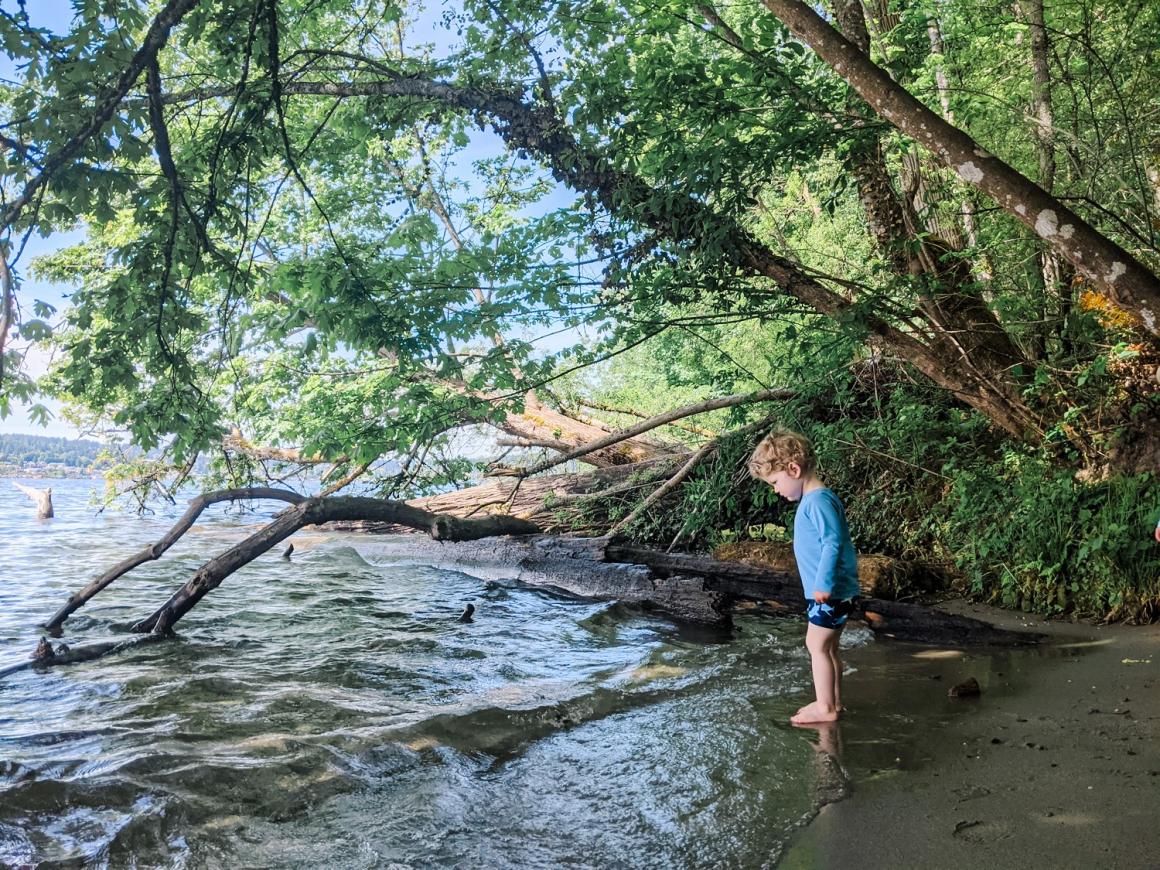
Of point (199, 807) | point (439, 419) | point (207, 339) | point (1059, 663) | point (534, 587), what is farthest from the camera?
point (207, 339)

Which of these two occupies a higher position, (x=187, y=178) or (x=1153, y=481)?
(x=187, y=178)

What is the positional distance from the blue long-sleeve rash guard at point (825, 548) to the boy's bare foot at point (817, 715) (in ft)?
1.99

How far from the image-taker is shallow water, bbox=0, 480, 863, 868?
122 inches

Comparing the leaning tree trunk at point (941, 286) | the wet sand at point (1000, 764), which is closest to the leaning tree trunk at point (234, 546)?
the wet sand at point (1000, 764)

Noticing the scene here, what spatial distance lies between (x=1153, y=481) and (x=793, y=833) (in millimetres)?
5509

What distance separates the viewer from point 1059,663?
524cm

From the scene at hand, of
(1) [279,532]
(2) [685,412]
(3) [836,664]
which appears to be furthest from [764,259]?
(1) [279,532]

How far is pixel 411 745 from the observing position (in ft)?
13.9

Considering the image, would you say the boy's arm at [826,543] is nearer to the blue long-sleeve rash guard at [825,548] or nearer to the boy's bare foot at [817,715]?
the blue long-sleeve rash guard at [825,548]

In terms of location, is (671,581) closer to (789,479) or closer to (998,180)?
(789,479)

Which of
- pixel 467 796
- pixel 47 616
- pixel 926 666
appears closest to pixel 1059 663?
pixel 926 666

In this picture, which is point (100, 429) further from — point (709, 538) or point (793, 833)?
point (793, 833)

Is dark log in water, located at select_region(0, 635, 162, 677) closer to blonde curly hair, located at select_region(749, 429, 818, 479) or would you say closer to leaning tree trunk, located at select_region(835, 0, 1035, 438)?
blonde curly hair, located at select_region(749, 429, 818, 479)

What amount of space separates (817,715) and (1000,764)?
3.11 feet
